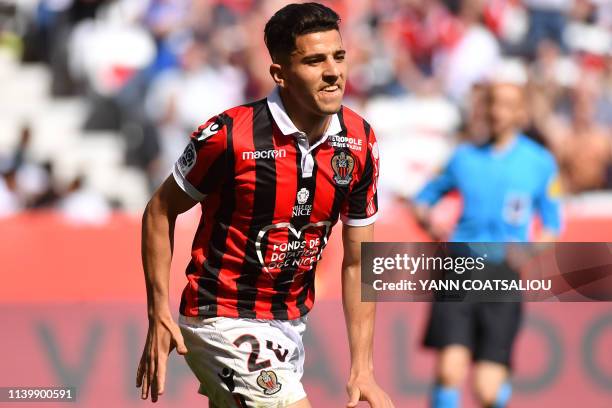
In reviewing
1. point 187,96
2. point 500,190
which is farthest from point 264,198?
point 187,96

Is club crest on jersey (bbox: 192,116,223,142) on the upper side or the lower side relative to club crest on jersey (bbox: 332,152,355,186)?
upper

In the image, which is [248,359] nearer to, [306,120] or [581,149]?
→ [306,120]

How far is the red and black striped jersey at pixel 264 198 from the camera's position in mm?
4270

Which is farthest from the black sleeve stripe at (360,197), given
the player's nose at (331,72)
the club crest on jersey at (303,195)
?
the player's nose at (331,72)

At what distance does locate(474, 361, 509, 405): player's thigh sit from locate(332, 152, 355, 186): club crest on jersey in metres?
2.71

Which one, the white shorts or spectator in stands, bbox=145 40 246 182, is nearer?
the white shorts

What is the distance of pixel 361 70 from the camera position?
35.0 ft

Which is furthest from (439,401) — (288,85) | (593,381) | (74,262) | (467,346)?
(288,85)

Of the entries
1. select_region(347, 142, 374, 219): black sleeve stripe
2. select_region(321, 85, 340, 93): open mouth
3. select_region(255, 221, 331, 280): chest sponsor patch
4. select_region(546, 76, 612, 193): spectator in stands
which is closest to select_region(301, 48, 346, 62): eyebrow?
select_region(321, 85, 340, 93): open mouth

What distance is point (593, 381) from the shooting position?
7.29 m

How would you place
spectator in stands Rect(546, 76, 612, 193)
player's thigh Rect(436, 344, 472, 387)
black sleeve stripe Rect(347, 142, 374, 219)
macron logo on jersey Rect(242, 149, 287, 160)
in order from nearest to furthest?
1. macron logo on jersey Rect(242, 149, 287, 160)
2. black sleeve stripe Rect(347, 142, 374, 219)
3. player's thigh Rect(436, 344, 472, 387)
4. spectator in stands Rect(546, 76, 612, 193)

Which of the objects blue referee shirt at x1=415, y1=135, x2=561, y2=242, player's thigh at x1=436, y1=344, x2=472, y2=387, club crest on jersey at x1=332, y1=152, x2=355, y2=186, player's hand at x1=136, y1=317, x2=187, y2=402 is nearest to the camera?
player's hand at x1=136, y1=317, x2=187, y2=402

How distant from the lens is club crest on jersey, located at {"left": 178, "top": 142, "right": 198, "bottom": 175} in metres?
4.24

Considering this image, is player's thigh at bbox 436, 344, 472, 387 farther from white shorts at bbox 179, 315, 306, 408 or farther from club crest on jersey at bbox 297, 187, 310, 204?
club crest on jersey at bbox 297, 187, 310, 204
